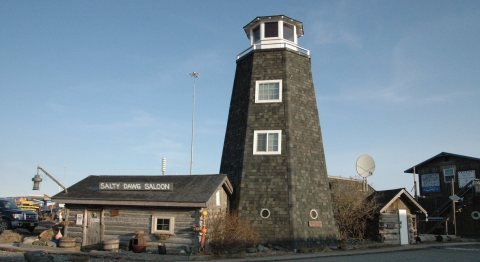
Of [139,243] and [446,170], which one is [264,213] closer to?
[139,243]

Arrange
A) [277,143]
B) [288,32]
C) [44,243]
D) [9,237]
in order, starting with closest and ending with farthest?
[44,243] < [9,237] < [277,143] < [288,32]

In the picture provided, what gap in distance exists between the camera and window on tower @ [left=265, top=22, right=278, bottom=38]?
27.5m

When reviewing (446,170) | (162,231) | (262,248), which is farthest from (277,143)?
(446,170)

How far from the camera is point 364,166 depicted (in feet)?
101

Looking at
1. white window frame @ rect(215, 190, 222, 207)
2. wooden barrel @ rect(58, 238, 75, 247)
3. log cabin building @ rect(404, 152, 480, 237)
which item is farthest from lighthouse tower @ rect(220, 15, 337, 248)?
log cabin building @ rect(404, 152, 480, 237)

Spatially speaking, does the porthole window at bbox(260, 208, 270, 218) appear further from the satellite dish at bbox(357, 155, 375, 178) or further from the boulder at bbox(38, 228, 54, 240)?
the boulder at bbox(38, 228, 54, 240)

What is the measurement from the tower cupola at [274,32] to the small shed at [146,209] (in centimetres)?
965

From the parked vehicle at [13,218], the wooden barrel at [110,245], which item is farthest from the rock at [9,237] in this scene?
the wooden barrel at [110,245]

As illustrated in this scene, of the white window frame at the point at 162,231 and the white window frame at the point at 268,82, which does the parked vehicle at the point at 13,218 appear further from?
the white window frame at the point at 268,82

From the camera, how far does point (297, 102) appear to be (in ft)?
85.1

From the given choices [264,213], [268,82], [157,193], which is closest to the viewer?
[157,193]

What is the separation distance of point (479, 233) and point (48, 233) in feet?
105

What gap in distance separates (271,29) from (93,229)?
16434mm

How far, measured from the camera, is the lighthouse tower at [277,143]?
23.4m
